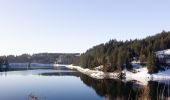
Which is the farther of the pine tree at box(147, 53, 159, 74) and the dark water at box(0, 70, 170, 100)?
the pine tree at box(147, 53, 159, 74)

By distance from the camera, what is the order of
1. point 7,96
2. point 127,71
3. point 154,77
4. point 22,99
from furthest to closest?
point 127,71 < point 154,77 < point 7,96 < point 22,99

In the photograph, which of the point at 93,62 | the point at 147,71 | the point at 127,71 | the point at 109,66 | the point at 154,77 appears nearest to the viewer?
the point at 154,77

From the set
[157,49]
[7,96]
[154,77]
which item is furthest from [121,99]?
[157,49]

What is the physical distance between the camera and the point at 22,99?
63.2m

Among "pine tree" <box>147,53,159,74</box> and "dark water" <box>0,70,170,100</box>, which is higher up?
"pine tree" <box>147,53,159,74</box>

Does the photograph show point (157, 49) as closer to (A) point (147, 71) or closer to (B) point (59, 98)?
(A) point (147, 71)

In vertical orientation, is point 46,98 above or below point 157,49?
below

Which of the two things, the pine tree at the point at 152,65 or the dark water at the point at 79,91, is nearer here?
the dark water at the point at 79,91

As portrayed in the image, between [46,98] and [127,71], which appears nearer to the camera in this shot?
[46,98]

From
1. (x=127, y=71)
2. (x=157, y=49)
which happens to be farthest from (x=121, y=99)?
(x=157, y=49)

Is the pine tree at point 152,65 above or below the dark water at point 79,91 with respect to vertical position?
above

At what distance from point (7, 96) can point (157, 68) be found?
73.0 m

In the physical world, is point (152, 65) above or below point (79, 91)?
above

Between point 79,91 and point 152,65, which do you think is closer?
point 79,91
